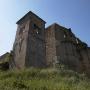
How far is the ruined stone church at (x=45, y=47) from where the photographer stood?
22406mm

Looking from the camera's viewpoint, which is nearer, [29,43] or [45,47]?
[29,43]

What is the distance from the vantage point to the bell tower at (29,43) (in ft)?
71.5

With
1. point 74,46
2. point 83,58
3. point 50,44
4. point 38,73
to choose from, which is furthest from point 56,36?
point 38,73

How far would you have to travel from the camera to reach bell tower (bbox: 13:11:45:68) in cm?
2178

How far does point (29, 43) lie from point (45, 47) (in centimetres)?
542

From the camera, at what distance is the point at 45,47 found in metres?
27.8

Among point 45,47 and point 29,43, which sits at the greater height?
point 45,47

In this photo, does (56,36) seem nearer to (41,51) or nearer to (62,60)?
(62,60)

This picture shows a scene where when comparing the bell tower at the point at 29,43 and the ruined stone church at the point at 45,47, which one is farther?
the ruined stone church at the point at 45,47

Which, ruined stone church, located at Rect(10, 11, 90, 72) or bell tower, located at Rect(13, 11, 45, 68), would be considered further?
ruined stone church, located at Rect(10, 11, 90, 72)

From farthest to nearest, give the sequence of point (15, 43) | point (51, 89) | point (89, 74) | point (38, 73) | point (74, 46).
A: point (74, 46) → point (89, 74) → point (15, 43) → point (38, 73) → point (51, 89)

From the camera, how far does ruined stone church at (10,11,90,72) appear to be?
22406 mm

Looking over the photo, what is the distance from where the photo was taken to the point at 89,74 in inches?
1154

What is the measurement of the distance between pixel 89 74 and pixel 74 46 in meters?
5.54
